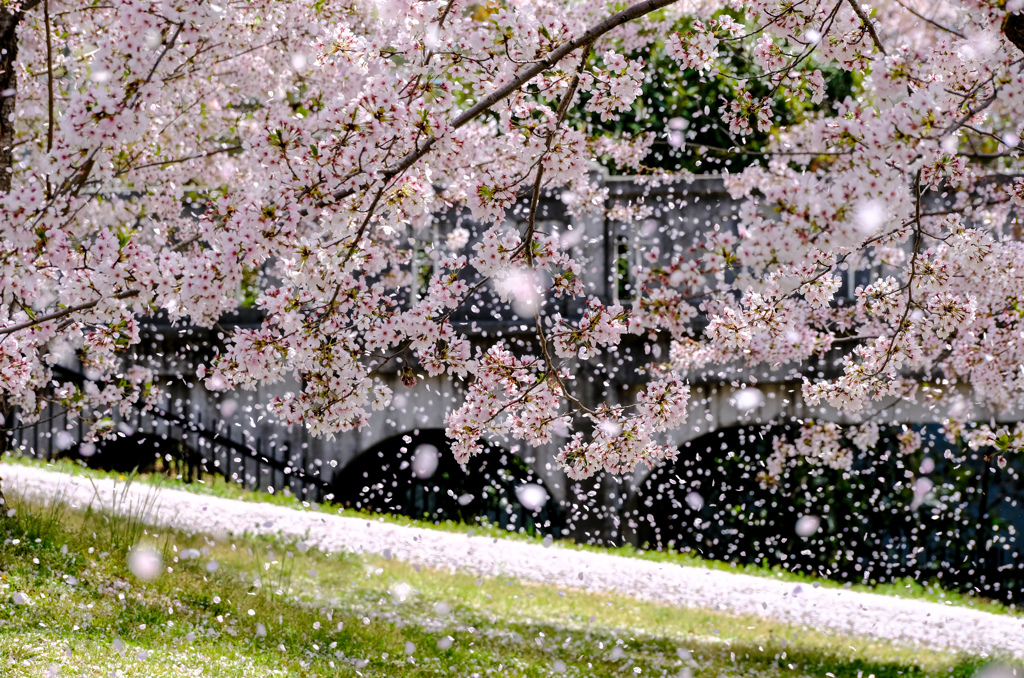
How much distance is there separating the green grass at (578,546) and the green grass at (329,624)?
→ 2.45m

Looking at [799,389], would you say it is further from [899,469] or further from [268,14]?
[268,14]

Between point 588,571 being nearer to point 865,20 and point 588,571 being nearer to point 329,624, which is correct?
point 329,624

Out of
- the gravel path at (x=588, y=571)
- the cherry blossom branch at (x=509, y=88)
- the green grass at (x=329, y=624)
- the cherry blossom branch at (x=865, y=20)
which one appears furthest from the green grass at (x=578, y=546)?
the cherry blossom branch at (x=509, y=88)

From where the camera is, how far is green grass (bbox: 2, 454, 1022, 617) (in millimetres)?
11375

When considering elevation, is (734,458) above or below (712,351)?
below

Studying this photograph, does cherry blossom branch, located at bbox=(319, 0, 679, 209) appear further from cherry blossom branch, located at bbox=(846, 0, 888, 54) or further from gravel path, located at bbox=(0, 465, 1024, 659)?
gravel path, located at bbox=(0, 465, 1024, 659)

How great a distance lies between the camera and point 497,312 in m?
11.6

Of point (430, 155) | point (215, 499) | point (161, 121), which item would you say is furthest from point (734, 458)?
point (430, 155)

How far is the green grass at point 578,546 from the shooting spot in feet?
37.3

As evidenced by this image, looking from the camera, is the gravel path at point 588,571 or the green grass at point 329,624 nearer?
the green grass at point 329,624

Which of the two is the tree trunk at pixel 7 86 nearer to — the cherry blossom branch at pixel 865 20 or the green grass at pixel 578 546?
the green grass at pixel 578 546

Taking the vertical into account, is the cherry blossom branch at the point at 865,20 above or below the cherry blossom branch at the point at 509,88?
above

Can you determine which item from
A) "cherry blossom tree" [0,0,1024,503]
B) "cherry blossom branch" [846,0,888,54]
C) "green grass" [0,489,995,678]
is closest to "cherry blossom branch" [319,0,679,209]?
"cherry blossom tree" [0,0,1024,503]

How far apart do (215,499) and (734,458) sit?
6380mm
